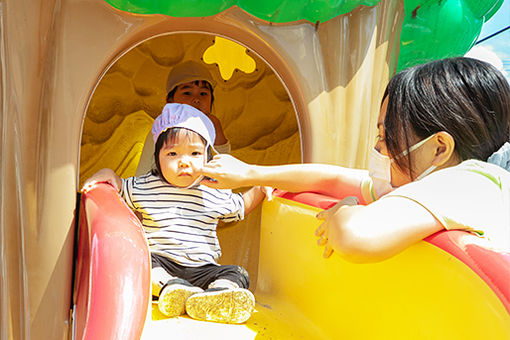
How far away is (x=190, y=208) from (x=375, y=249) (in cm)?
90

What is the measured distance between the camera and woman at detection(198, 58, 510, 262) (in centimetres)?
83

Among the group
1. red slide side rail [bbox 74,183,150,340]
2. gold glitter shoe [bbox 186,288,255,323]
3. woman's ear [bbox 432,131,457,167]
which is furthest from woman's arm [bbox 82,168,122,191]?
woman's ear [bbox 432,131,457,167]

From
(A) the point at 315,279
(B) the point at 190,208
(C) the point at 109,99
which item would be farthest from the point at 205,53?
(A) the point at 315,279

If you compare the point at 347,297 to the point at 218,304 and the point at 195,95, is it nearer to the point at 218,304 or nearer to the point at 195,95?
Answer: the point at 218,304

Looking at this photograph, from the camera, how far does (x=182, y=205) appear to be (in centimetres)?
162

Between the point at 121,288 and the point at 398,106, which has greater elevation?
the point at 398,106

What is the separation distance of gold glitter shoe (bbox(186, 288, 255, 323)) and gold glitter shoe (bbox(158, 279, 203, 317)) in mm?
25

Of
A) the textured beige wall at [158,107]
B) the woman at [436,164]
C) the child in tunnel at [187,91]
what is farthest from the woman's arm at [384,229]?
the textured beige wall at [158,107]

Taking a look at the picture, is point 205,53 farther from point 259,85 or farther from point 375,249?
point 375,249

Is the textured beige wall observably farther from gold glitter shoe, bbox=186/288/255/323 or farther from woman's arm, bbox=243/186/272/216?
gold glitter shoe, bbox=186/288/255/323

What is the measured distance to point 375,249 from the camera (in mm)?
819

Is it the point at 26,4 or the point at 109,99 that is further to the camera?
the point at 109,99

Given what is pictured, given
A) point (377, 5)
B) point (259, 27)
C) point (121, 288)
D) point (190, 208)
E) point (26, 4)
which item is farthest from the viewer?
point (377, 5)

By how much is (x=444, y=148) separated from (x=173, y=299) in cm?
73
